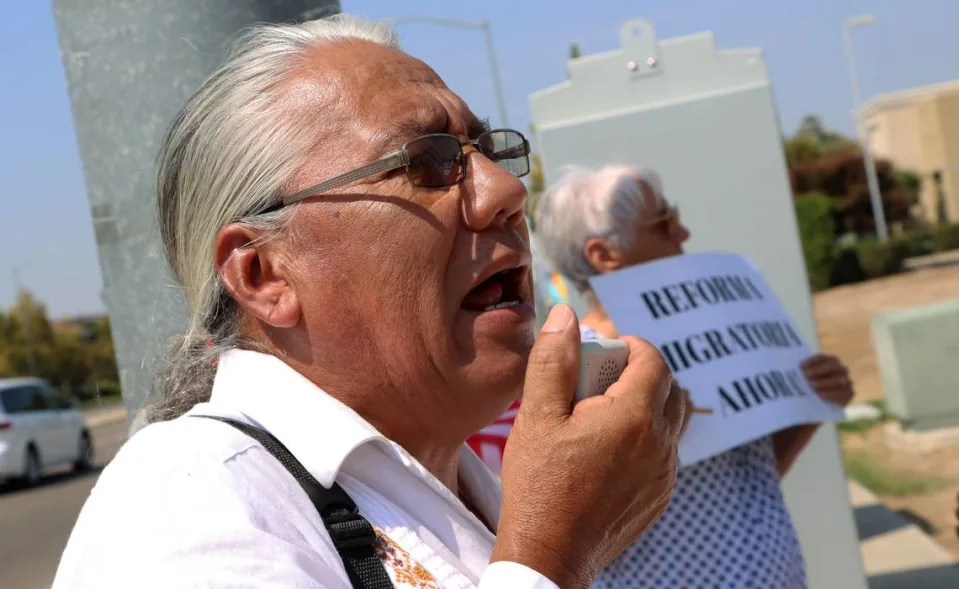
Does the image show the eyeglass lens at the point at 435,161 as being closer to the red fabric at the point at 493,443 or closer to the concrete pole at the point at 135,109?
the concrete pole at the point at 135,109

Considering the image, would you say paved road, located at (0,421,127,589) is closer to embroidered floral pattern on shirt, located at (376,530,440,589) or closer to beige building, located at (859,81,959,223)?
embroidered floral pattern on shirt, located at (376,530,440,589)

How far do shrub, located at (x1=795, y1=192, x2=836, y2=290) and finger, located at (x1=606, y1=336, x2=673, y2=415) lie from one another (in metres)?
30.1

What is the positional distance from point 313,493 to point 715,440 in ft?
5.24

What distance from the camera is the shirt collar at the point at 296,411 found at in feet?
4.50

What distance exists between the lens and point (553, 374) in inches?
52.6

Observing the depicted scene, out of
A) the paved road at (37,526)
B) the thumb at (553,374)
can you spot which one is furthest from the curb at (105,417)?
the thumb at (553,374)

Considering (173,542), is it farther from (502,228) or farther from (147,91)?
(147,91)

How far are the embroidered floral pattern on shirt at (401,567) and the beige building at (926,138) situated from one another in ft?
177

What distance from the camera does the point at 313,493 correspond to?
134cm

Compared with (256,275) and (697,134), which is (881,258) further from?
(256,275)

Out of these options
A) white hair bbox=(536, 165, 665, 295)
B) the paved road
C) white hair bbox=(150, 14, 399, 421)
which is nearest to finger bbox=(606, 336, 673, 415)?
white hair bbox=(150, 14, 399, 421)

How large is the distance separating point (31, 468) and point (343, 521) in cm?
1727

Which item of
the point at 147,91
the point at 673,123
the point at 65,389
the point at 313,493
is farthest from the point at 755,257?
the point at 65,389

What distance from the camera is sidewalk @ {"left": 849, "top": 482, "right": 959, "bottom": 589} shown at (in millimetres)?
5875
